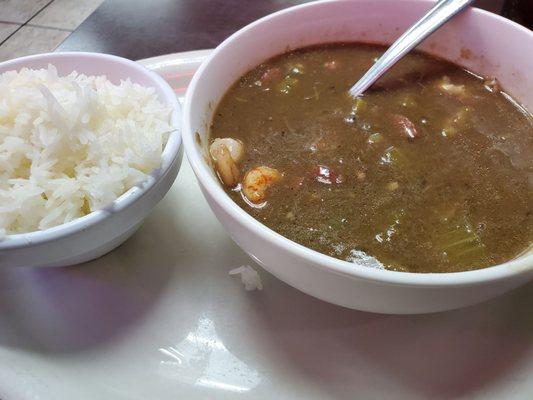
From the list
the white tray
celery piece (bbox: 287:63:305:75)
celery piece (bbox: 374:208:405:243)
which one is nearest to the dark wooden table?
celery piece (bbox: 287:63:305:75)

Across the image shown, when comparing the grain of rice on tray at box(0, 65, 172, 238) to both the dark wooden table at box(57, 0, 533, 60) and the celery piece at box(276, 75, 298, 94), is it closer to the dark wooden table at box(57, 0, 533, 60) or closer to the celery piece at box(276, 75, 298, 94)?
the celery piece at box(276, 75, 298, 94)

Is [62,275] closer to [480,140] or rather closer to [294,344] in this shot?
[294,344]

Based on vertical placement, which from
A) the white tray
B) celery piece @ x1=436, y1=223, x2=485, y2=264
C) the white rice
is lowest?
the white tray

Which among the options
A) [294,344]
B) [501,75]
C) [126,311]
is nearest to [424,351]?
→ [294,344]

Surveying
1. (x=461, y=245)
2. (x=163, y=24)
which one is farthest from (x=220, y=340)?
(x=163, y=24)

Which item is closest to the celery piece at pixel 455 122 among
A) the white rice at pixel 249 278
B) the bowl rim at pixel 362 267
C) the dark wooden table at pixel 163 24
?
the bowl rim at pixel 362 267

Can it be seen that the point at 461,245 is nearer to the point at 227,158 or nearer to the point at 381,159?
the point at 381,159
